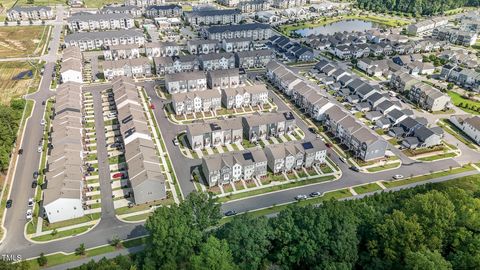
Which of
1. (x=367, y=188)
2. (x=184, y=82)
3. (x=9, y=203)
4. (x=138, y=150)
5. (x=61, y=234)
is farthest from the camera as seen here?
(x=184, y=82)

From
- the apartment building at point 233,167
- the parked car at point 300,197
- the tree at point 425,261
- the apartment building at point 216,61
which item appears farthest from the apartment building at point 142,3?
the tree at point 425,261

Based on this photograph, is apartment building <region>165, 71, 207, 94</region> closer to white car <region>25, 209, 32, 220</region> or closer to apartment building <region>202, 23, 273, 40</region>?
apartment building <region>202, 23, 273, 40</region>

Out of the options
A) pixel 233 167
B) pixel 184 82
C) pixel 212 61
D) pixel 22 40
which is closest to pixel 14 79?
pixel 22 40

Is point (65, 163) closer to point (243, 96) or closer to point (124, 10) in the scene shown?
point (243, 96)

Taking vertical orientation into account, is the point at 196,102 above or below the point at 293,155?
above

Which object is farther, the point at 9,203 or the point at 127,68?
the point at 127,68

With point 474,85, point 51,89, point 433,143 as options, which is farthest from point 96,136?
point 474,85
